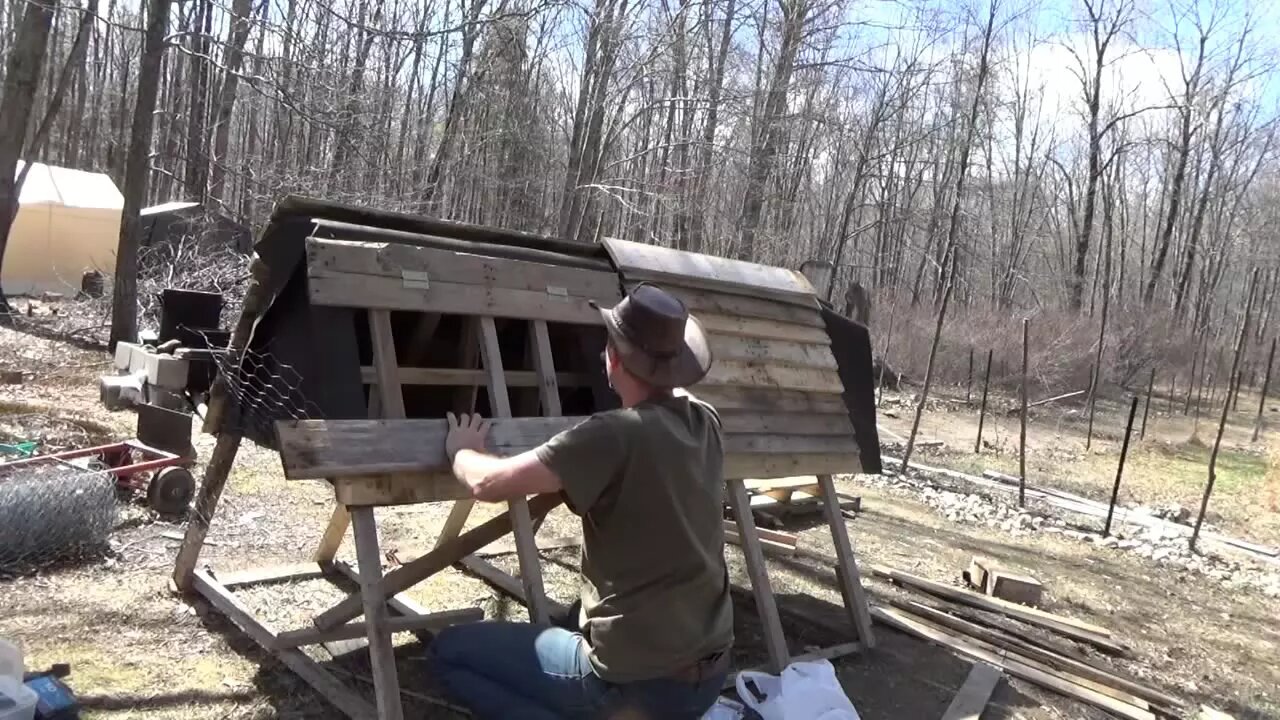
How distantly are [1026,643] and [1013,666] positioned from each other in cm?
48

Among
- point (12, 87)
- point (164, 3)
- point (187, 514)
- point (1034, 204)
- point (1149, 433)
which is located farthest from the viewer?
point (1034, 204)

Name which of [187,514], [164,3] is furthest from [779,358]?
[164,3]

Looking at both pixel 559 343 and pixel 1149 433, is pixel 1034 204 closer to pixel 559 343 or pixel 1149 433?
pixel 1149 433

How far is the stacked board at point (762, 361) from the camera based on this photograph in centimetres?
498

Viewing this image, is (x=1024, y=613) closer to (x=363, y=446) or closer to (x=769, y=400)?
(x=769, y=400)

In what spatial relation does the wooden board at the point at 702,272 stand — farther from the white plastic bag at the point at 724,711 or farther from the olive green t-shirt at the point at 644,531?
the white plastic bag at the point at 724,711

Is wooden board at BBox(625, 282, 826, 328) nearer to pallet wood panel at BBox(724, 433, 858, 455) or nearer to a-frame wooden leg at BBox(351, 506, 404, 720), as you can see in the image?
pallet wood panel at BBox(724, 433, 858, 455)

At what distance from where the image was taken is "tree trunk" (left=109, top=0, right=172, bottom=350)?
1101 centimetres

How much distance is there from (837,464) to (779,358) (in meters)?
0.82

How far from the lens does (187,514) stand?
229 inches

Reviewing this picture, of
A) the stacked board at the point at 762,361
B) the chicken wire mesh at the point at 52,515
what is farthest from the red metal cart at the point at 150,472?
the stacked board at the point at 762,361

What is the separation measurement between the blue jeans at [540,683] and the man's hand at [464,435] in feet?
2.31

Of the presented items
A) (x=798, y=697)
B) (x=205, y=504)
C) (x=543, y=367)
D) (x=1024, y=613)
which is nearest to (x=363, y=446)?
(x=543, y=367)

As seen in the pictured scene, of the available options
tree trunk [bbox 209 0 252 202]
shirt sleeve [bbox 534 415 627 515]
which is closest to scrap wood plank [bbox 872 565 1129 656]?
shirt sleeve [bbox 534 415 627 515]
